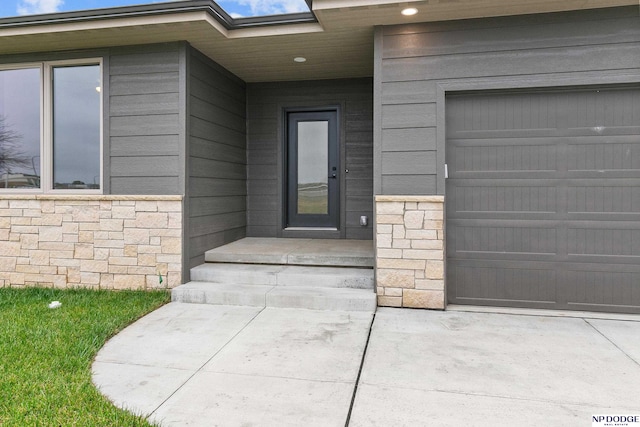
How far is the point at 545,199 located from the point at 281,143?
3.46 m

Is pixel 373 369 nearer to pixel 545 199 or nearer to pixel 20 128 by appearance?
pixel 545 199

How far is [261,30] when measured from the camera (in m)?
4.17

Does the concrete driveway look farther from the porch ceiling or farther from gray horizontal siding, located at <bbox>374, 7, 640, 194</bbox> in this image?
the porch ceiling

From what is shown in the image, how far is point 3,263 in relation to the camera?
4746 millimetres

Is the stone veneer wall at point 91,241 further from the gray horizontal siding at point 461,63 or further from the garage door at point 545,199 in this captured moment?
the garage door at point 545,199

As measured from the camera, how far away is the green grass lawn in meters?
2.04

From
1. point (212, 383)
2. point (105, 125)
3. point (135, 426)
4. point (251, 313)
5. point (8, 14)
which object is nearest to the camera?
point (135, 426)

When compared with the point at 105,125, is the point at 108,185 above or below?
below

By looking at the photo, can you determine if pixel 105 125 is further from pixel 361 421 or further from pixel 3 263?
pixel 361 421

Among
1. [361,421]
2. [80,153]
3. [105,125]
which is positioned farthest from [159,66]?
[361,421]

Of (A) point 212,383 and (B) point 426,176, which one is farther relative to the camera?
(B) point 426,176

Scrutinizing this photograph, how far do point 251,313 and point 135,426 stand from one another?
182 centimetres

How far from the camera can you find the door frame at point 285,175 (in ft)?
19.0

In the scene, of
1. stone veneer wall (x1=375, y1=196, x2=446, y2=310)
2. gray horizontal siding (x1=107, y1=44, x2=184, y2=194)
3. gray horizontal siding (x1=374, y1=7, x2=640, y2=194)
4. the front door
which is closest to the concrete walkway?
stone veneer wall (x1=375, y1=196, x2=446, y2=310)
